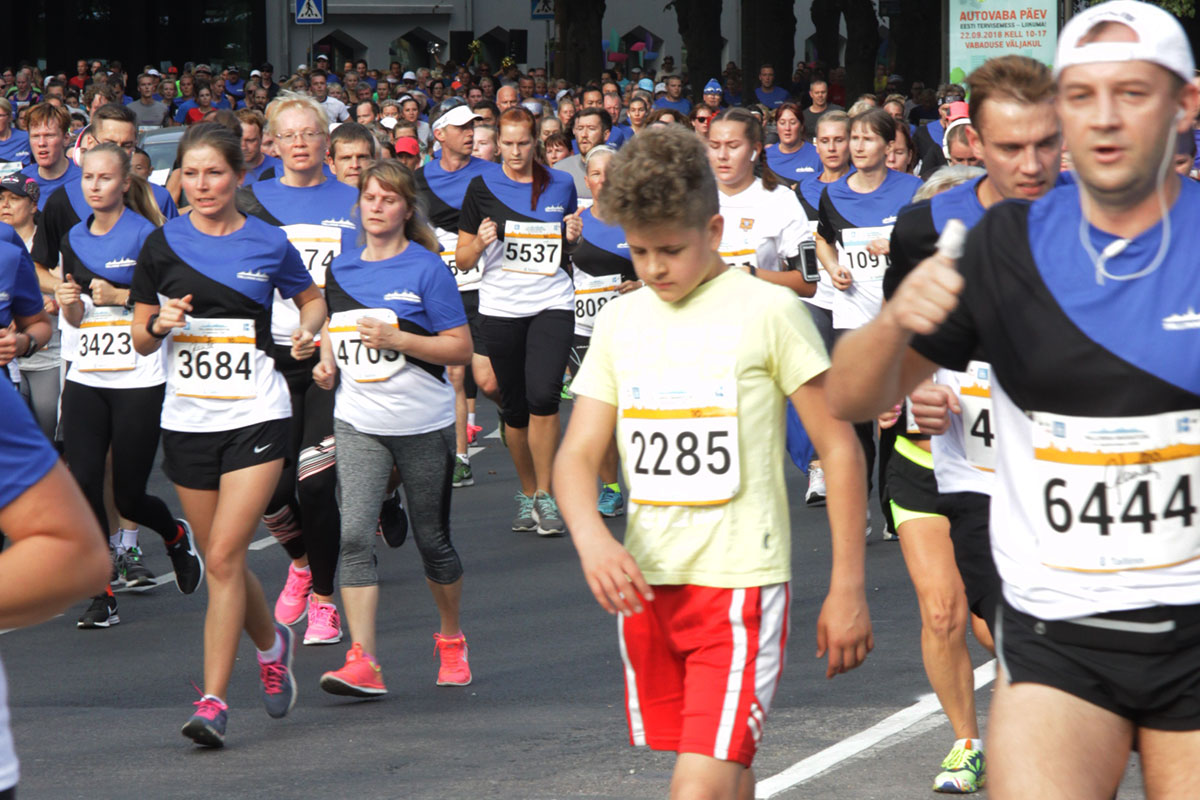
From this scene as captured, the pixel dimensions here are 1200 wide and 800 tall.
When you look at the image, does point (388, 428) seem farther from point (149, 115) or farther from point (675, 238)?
point (149, 115)

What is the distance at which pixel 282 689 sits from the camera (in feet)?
21.3

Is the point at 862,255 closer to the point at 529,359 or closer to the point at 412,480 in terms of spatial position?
the point at 529,359

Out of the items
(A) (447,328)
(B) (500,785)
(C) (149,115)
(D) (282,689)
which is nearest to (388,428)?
(A) (447,328)

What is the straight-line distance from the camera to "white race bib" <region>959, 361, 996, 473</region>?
187 inches

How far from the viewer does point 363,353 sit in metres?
6.94

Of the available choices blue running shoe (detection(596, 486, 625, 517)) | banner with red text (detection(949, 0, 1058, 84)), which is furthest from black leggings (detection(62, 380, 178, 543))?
banner with red text (detection(949, 0, 1058, 84))

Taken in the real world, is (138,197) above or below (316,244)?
above

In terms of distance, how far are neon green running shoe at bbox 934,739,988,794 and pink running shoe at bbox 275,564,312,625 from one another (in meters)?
3.73

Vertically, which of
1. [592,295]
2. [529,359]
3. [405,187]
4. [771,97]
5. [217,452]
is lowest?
[529,359]

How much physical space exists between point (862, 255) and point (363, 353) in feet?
11.7

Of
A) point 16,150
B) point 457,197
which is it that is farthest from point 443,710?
point 16,150

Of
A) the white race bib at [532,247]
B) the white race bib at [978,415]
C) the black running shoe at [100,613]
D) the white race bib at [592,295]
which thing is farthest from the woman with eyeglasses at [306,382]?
the white race bib at [978,415]

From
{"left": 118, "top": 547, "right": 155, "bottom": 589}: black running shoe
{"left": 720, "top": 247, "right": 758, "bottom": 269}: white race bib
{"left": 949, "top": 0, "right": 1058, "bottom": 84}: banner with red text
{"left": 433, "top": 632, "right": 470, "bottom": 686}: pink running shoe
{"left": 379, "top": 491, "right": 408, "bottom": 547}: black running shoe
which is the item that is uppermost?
{"left": 949, "top": 0, "right": 1058, "bottom": 84}: banner with red text

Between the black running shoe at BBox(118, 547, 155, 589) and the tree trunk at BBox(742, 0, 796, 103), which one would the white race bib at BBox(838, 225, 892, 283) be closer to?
the black running shoe at BBox(118, 547, 155, 589)
